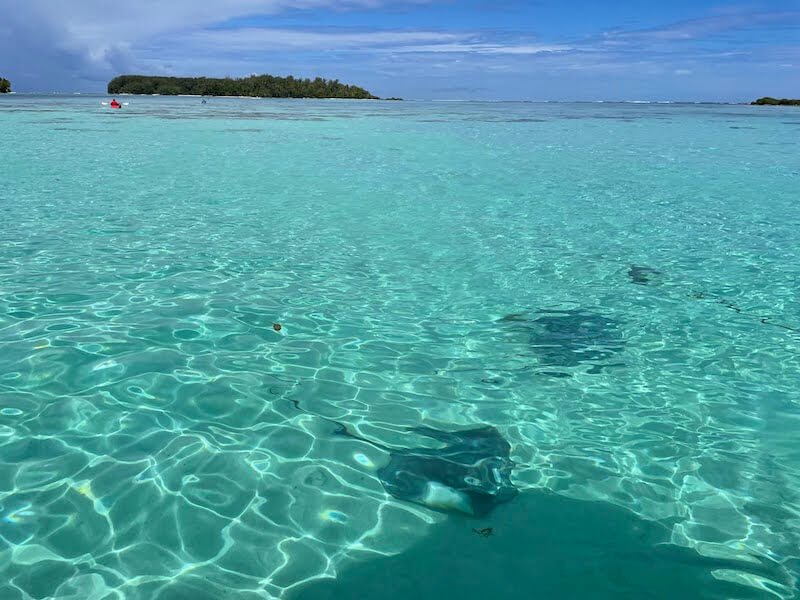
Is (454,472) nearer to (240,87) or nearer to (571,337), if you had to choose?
(571,337)

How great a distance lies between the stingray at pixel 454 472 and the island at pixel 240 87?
15725 cm

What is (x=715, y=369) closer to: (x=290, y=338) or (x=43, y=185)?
(x=290, y=338)

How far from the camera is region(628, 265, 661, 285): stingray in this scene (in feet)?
31.4

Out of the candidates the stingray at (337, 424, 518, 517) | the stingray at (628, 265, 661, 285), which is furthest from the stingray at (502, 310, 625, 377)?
the stingray at (628, 265, 661, 285)

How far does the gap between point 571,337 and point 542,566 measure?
383cm

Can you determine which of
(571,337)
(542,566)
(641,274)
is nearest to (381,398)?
(542,566)

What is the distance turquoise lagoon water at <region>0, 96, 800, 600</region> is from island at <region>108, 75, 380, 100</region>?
14932cm

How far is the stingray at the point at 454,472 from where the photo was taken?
462 cm

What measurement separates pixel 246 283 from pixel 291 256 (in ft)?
5.29

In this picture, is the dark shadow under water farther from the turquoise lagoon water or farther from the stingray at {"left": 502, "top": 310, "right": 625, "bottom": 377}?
the stingray at {"left": 502, "top": 310, "right": 625, "bottom": 377}

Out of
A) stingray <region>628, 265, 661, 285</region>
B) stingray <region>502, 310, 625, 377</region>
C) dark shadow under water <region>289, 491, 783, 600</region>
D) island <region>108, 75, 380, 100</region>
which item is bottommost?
dark shadow under water <region>289, 491, 783, 600</region>

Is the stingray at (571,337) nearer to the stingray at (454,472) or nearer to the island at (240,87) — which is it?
the stingray at (454,472)

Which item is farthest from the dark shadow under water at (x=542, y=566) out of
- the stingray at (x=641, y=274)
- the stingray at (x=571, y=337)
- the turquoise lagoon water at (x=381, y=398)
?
the stingray at (x=641, y=274)

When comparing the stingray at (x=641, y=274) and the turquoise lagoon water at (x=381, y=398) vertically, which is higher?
the stingray at (x=641, y=274)
